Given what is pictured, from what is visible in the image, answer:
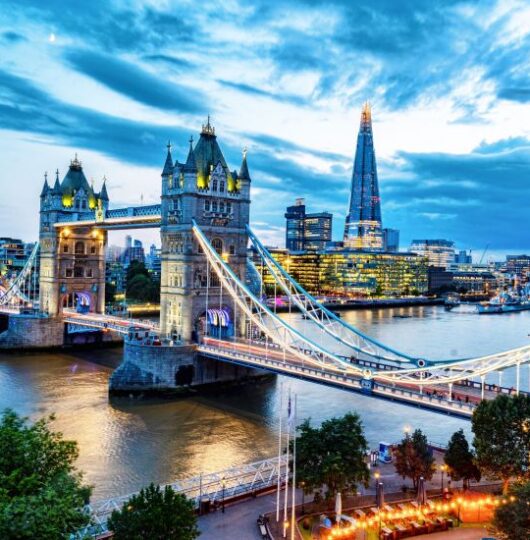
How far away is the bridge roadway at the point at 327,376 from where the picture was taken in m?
31.5

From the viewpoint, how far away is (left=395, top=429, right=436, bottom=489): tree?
26109 mm

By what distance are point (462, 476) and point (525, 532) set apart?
6.30 metres

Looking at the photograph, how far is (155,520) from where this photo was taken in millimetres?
17938

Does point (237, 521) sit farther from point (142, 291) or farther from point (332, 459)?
point (142, 291)

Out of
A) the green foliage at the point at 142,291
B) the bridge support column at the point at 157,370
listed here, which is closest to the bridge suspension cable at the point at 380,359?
the bridge support column at the point at 157,370

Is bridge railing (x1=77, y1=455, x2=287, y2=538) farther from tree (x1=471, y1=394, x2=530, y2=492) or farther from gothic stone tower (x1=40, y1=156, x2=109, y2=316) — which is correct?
gothic stone tower (x1=40, y1=156, x2=109, y2=316)

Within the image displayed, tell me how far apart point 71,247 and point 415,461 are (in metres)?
57.2

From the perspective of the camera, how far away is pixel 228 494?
84.7 feet

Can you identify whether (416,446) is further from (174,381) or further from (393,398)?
(174,381)

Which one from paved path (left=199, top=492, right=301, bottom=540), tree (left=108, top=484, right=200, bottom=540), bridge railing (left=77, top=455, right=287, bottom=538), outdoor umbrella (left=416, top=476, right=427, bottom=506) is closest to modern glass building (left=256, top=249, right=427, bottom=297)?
bridge railing (left=77, top=455, right=287, bottom=538)

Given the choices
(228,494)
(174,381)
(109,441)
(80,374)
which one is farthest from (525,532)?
(80,374)

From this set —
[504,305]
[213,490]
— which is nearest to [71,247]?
[213,490]

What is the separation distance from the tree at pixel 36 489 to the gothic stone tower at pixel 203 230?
2949cm

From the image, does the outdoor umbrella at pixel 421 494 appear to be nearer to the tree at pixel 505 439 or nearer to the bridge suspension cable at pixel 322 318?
the tree at pixel 505 439
